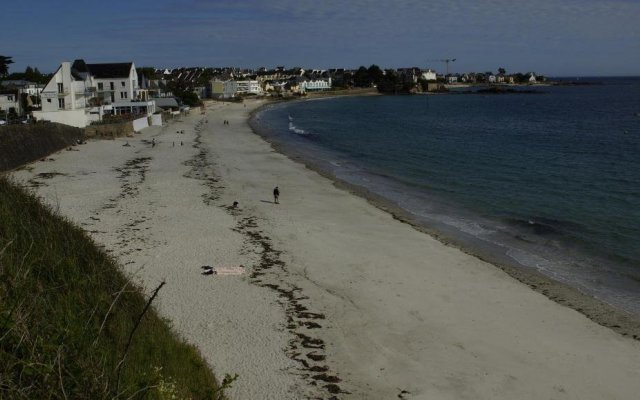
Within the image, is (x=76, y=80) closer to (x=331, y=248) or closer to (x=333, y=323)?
(x=331, y=248)

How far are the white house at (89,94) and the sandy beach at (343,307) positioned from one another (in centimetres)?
2656

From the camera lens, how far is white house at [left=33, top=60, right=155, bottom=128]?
2064 inches

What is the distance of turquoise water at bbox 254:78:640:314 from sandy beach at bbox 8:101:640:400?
255cm

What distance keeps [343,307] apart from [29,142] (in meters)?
31.1

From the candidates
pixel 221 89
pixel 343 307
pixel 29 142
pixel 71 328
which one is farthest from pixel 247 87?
pixel 71 328

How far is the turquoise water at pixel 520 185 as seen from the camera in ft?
64.3

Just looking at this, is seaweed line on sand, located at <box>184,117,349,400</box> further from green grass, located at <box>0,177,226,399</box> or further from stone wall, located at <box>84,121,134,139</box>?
stone wall, located at <box>84,121,134,139</box>

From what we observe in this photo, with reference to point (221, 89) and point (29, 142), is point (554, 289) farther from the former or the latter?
point (221, 89)

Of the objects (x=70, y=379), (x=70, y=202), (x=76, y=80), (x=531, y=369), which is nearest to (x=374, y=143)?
(x=76, y=80)

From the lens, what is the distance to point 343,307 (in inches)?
569

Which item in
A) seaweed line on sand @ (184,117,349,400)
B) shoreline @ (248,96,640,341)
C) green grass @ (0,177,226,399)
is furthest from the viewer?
shoreline @ (248,96,640,341)

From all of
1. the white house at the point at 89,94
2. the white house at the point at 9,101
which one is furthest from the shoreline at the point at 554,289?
the white house at the point at 9,101

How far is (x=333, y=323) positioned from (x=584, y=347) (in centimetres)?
527

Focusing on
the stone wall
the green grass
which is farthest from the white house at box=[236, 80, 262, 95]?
the green grass
